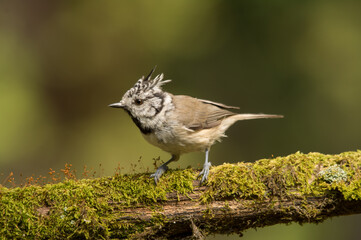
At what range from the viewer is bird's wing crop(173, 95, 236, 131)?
4.53 m

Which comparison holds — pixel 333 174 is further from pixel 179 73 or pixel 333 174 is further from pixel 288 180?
pixel 179 73

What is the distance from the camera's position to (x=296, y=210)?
3.69 m

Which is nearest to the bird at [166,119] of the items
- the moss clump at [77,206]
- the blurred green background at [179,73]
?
the moss clump at [77,206]

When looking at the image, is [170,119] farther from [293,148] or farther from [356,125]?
[356,125]

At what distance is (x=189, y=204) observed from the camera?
377cm

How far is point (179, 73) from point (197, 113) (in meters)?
3.73

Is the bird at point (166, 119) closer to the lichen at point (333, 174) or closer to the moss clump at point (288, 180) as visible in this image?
the moss clump at point (288, 180)

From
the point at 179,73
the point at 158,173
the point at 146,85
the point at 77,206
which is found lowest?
the point at 77,206

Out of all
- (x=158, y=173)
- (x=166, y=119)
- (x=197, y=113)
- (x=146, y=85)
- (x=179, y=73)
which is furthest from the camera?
(x=179, y=73)

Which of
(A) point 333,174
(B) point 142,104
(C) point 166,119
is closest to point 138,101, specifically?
(B) point 142,104

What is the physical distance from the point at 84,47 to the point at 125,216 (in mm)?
5574

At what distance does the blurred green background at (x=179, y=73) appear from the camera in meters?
7.72

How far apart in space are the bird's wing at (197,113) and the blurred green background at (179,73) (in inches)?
110

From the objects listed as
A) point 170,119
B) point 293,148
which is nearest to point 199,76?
point 293,148
